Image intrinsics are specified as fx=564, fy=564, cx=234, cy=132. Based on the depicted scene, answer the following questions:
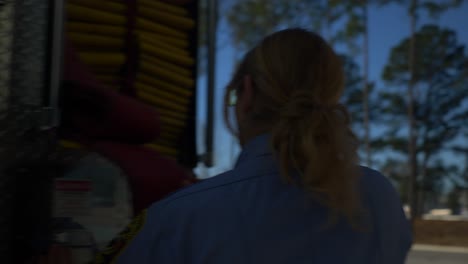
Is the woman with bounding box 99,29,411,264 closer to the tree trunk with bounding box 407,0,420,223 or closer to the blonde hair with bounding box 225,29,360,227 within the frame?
the blonde hair with bounding box 225,29,360,227

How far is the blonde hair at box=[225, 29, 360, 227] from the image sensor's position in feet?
3.35

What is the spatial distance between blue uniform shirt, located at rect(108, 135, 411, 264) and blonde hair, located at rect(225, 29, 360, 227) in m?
0.04

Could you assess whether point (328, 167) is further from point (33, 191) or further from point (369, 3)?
point (369, 3)

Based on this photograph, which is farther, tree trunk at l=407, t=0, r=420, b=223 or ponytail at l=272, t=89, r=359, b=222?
tree trunk at l=407, t=0, r=420, b=223

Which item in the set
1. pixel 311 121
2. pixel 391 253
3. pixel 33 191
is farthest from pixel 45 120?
pixel 391 253

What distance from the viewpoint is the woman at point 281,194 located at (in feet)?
3.27

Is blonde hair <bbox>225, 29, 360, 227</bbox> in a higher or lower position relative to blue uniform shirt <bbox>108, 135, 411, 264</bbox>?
higher

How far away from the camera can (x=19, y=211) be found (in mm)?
1045

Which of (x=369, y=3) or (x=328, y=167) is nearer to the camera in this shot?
(x=328, y=167)

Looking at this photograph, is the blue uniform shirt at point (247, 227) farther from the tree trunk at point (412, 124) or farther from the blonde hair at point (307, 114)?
the tree trunk at point (412, 124)

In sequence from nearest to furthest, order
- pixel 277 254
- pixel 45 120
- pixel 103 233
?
pixel 277 254 → pixel 45 120 → pixel 103 233

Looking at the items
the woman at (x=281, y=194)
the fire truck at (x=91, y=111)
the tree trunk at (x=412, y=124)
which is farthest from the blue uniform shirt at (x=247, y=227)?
the tree trunk at (x=412, y=124)

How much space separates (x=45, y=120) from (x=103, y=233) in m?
0.44

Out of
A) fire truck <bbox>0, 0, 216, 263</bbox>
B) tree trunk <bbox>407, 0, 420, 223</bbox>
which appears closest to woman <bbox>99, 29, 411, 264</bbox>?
fire truck <bbox>0, 0, 216, 263</bbox>
